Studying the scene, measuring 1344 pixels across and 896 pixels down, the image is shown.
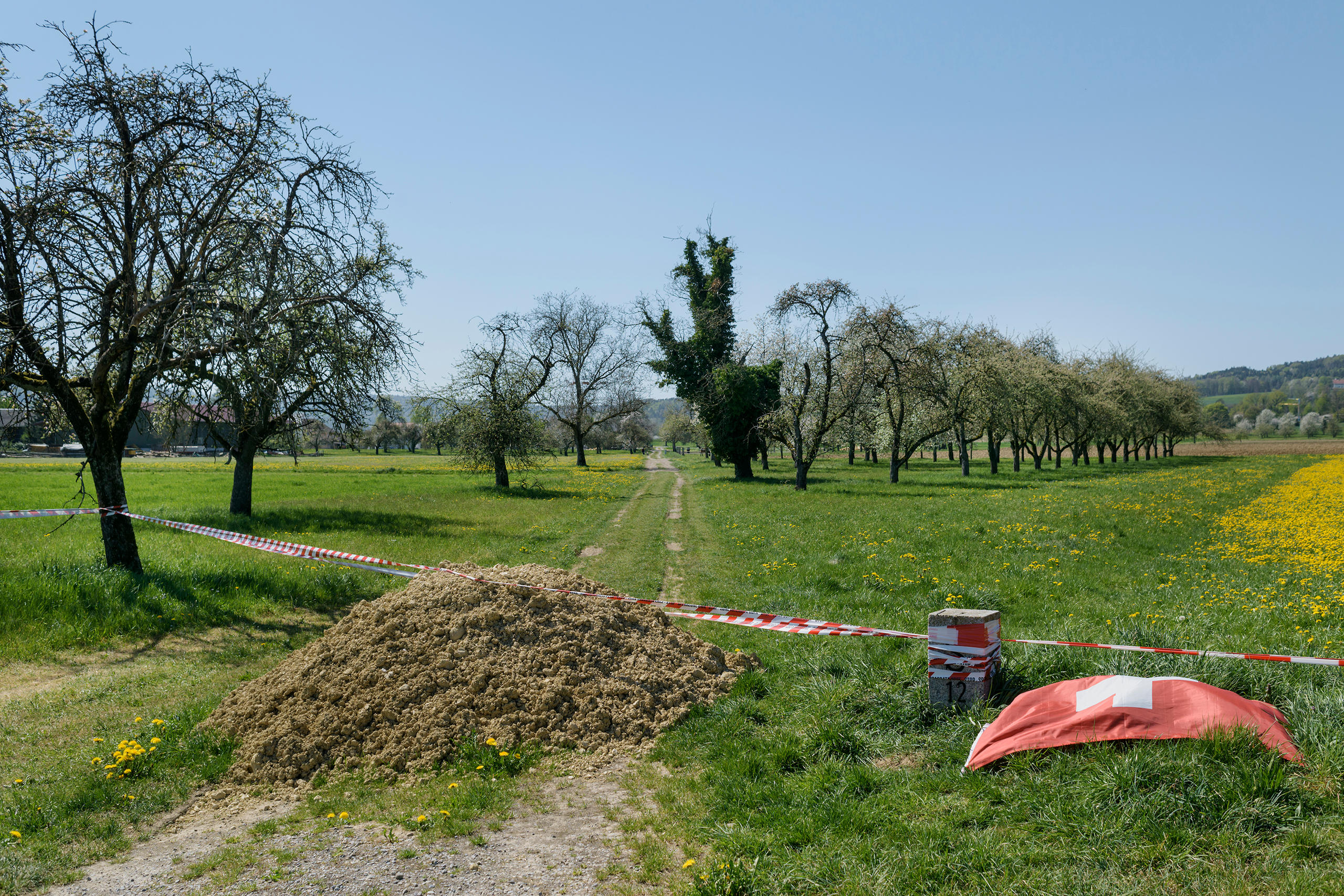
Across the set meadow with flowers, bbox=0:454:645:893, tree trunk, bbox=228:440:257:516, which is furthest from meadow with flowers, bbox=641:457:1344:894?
tree trunk, bbox=228:440:257:516

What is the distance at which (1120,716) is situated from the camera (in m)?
4.23

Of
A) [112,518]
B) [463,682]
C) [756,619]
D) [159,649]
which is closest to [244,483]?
[112,518]

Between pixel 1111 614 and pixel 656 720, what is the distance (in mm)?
6469

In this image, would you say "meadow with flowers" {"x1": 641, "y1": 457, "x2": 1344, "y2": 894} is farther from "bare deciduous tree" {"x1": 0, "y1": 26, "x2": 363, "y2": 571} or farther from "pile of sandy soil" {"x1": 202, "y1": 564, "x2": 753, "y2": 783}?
"bare deciduous tree" {"x1": 0, "y1": 26, "x2": 363, "y2": 571}

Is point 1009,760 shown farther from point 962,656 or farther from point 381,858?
point 381,858

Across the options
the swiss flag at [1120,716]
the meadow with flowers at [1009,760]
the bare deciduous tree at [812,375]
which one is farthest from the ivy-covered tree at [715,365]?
the swiss flag at [1120,716]

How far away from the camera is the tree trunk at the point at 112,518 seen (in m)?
10.9

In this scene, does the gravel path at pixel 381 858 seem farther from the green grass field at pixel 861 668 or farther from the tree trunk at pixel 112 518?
the tree trunk at pixel 112 518

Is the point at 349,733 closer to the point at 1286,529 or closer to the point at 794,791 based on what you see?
the point at 794,791

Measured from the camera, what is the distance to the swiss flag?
4047 mm

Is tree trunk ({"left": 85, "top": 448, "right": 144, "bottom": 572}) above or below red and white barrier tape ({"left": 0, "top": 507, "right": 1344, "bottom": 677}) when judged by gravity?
above

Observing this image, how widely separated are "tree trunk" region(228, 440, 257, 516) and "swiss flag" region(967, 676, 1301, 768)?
21018 millimetres

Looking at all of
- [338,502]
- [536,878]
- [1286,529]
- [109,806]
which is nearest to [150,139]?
[109,806]

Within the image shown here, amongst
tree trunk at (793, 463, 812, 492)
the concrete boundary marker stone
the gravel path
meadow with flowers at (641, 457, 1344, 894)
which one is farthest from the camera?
tree trunk at (793, 463, 812, 492)
